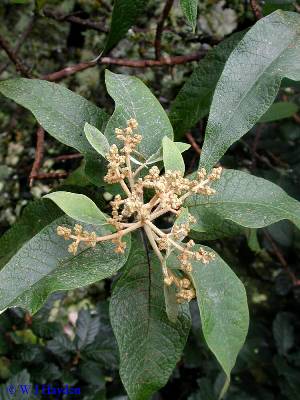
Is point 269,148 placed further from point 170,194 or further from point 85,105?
Answer: point 170,194

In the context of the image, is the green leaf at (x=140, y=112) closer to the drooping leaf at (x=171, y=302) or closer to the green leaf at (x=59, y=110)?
the green leaf at (x=59, y=110)

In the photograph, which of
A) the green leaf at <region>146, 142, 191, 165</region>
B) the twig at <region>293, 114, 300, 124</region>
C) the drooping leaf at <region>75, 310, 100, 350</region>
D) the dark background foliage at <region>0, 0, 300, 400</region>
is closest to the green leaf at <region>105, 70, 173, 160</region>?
the green leaf at <region>146, 142, 191, 165</region>

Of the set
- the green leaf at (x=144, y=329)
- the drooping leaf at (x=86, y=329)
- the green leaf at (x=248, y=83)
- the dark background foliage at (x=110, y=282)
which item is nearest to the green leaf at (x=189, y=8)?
the green leaf at (x=248, y=83)

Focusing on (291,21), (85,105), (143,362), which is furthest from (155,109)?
(143,362)

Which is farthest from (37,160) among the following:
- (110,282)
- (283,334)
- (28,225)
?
(283,334)

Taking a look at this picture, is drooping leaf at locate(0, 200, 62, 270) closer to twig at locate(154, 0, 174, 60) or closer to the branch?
the branch

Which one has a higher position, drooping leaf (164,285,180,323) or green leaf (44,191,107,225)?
green leaf (44,191,107,225)

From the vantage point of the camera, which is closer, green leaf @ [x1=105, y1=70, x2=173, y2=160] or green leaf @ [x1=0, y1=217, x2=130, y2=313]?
green leaf @ [x1=0, y1=217, x2=130, y2=313]
